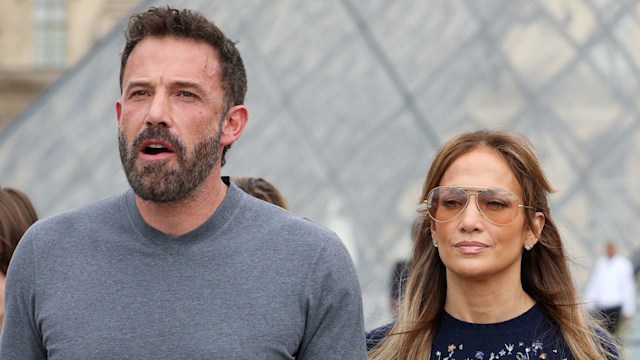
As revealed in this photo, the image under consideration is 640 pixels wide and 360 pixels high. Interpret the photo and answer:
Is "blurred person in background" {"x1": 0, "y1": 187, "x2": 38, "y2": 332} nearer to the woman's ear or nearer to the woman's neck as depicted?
the woman's neck

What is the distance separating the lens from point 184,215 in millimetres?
2922

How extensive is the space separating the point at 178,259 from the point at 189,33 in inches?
15.6

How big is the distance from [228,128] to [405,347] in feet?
2.84

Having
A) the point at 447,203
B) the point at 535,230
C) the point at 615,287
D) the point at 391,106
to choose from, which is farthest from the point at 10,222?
the point at 391,106

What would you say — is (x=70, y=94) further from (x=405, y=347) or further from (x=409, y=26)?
(x=405, y=347)

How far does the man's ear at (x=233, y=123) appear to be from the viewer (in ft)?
9.83

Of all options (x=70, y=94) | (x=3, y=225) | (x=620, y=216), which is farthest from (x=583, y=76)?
(x=3, y=225)

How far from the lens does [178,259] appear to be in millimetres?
2885

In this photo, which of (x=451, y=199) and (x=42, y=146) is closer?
(x=451, y=199)

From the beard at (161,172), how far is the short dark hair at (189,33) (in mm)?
143

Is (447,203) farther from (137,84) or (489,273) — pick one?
(137,84)

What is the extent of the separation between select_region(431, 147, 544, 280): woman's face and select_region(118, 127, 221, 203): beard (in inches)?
34.9

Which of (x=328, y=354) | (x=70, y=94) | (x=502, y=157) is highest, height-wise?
(x=70, y=94)

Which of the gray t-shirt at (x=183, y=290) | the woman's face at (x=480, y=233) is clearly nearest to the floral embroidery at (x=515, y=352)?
the woman's face at (x=480, y=233)
